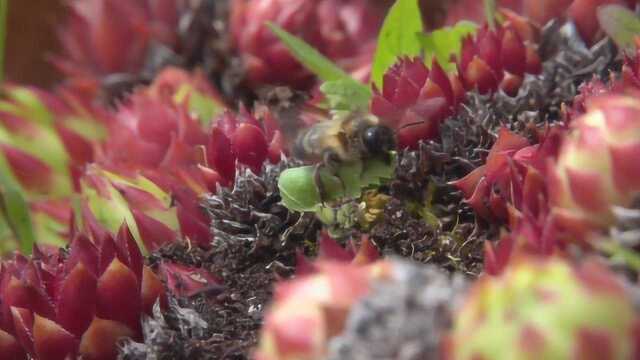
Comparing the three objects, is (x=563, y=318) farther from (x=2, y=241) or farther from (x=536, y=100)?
(x=2, y=241)

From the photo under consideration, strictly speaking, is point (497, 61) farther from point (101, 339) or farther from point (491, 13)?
point (101, 339)

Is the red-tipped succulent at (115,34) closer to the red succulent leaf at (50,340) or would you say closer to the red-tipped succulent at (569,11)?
the red-tipped succulent at (569,11)

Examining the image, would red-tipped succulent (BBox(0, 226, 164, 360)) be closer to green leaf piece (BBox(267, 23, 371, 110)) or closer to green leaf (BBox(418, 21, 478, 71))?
green leaf piece (BBox(267, 23, 371, 110))

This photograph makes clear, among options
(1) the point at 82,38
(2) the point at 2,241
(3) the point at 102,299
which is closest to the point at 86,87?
(1) the point at 82,38

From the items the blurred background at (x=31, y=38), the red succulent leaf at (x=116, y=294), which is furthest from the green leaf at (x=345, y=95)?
the blurred background at (x=31, y=38)

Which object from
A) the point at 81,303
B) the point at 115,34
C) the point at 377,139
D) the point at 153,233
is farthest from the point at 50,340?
the point at 115,34

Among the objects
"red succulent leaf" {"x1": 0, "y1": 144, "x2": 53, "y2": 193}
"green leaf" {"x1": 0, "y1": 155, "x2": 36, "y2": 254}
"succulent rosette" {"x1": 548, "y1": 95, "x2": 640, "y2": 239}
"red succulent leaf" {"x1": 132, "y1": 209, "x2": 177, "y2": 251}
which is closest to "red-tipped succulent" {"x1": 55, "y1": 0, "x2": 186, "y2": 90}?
"red succulent leaf" {"x1": 0, "y1": 144, "x2": 53, "y2": 193}
